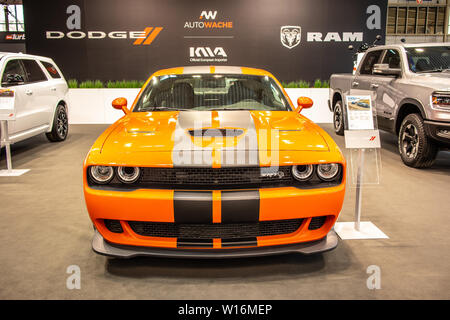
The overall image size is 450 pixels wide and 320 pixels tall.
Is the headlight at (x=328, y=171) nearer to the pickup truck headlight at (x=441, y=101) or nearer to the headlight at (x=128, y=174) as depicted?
the headlight at (x=128, y=174)

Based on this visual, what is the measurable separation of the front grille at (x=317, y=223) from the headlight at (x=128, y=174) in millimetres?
1085

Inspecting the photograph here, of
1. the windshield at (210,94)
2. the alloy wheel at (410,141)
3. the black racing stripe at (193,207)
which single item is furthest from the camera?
the alloy wheel at (410,141)

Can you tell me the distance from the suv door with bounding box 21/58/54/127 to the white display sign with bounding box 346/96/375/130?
16.3ft

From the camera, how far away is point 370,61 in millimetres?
6676

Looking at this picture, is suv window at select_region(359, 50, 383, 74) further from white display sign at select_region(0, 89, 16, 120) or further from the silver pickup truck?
white display sign at select_region(0, 89, 16, 120)

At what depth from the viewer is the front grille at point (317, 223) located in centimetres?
242

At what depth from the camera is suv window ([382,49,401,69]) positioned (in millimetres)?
5867

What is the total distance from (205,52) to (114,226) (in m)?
9.23

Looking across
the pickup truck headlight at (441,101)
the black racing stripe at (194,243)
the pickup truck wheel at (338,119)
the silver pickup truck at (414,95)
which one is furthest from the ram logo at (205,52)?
the black racing stripe at (194,243)

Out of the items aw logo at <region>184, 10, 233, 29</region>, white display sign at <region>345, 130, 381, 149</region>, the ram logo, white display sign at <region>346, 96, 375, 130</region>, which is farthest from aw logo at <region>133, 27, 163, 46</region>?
white display sign at <region>345, 130, 381, 149</region>

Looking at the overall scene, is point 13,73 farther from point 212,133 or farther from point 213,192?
point 213,192

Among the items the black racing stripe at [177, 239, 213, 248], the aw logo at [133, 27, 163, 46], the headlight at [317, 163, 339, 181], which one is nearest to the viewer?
the black racing stripe at [177, 239, 213, 248]

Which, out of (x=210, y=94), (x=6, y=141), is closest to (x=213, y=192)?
(x=210, y=94)
